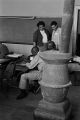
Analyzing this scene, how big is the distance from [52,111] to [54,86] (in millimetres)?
423

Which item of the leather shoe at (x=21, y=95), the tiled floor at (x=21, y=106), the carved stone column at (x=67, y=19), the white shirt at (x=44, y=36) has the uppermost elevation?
the carved stone column at (x=67, y=19)

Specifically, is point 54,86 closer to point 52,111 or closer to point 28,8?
point 52,111

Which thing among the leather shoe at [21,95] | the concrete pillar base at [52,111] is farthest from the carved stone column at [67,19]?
the leather shoe at [21,95]

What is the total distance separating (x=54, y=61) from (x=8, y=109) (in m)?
1.34

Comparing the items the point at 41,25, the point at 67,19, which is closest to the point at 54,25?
the point at 41,25

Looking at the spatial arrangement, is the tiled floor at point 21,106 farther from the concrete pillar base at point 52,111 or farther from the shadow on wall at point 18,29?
the shadow on wall at point 18,29

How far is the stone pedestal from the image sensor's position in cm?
283

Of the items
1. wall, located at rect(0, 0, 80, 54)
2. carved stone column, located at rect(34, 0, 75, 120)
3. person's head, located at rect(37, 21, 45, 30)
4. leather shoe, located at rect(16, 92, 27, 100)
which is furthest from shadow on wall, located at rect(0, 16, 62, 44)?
carved stone column, located at rect(34, 0, 75, 120)

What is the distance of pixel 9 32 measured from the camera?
619 centimetres

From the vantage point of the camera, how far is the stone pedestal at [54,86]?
9.29 feet

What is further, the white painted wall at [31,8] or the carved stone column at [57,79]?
the white painted wall at [31,8]

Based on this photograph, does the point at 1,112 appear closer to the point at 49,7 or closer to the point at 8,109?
the point at 8,109

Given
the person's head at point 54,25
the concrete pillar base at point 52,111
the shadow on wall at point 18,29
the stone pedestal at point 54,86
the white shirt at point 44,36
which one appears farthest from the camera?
the shadow on wall at point 18,29

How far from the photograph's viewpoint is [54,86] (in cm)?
282
